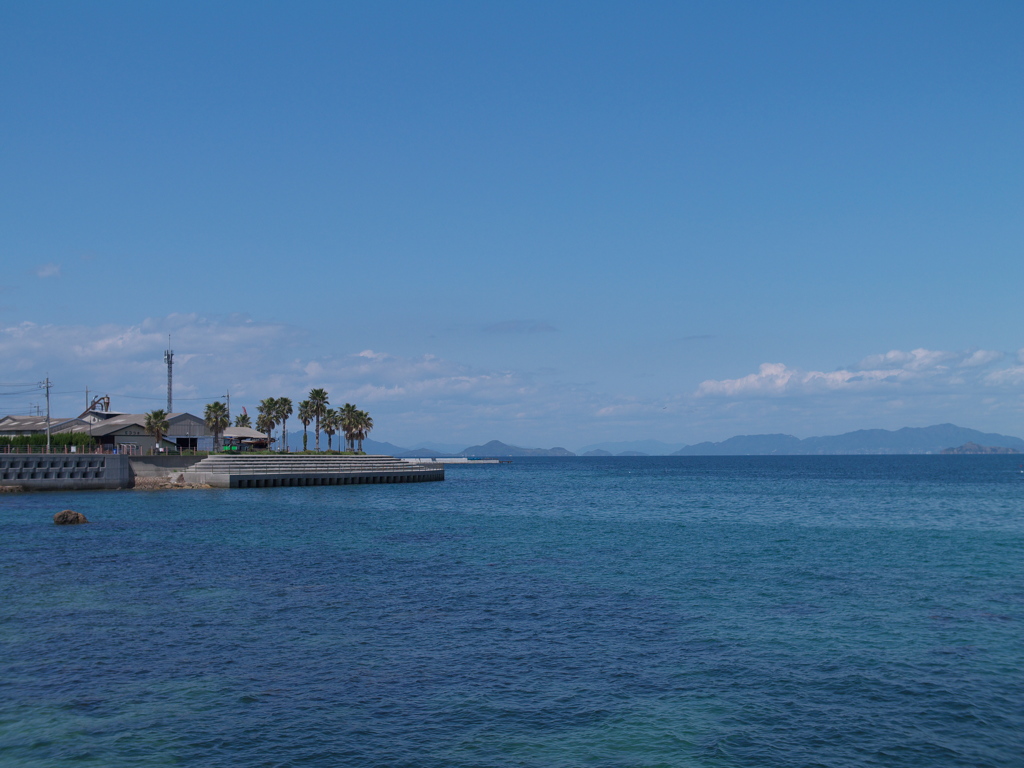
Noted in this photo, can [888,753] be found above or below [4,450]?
below

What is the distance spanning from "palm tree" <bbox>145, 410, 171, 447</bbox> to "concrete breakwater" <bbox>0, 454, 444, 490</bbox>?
7290 millimetres

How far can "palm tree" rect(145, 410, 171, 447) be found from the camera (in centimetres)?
11038

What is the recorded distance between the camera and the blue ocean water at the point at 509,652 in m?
17.4

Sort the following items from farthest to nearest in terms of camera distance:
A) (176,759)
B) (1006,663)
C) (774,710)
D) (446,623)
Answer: (446,623) → (1006,663) → (774,710) → (176,759)

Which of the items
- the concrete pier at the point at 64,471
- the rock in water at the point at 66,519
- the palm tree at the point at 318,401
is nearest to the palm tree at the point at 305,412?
the palm tree at the point at 318,401

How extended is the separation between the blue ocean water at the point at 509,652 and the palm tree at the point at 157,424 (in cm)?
6303

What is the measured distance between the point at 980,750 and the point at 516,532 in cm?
4197

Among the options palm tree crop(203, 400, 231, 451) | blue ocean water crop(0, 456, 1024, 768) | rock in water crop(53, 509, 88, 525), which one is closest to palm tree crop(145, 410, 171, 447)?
palm tree crop(203, 400, 231, 451)

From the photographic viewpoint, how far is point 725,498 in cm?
9950

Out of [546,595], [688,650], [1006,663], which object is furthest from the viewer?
[546,595]

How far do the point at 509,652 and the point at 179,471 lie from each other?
300 ft

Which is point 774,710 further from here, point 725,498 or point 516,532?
point 725,498

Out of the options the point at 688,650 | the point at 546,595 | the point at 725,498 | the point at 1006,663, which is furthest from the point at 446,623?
the point at 725,498

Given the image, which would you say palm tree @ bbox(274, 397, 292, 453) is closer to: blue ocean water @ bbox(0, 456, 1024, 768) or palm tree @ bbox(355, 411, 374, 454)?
palm tree @ bbox(355, 411, 374, 454)
